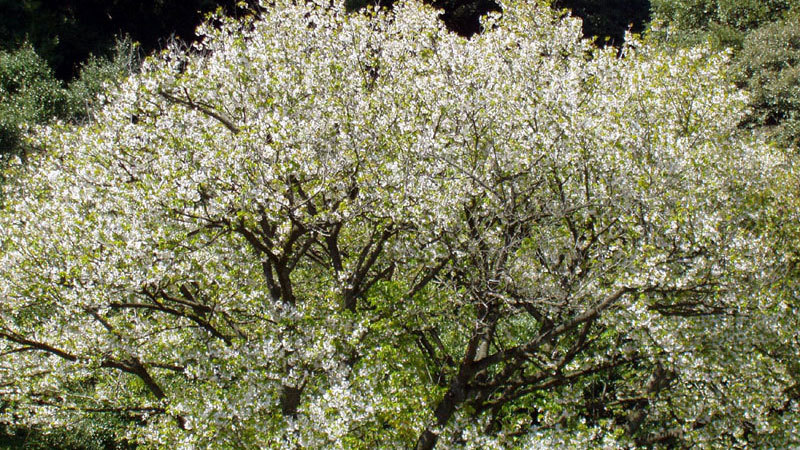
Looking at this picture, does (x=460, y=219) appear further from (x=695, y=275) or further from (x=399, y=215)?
(x=695, y=275)

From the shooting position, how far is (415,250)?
923 centimetres

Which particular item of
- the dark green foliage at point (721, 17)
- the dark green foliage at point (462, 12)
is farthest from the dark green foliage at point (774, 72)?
the dark green foliage at point (462, 12)

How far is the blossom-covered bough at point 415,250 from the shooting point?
8297 millimetres

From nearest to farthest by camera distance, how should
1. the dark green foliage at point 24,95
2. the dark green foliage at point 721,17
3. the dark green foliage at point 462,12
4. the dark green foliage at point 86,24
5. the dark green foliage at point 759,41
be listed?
the dark green foliage at point 24,95
the dark green foliage at point 759,41
the dark green foliage at point 721,17
the dark green foliage at point 86,24
the dark green foliage at point 462,12

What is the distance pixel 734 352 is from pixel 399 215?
505 cm

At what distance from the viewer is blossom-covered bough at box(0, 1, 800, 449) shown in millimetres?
8297

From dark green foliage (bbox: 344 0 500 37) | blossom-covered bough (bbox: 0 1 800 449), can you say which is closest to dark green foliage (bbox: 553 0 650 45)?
dark green foliage (bbox: 344 0 500 37)

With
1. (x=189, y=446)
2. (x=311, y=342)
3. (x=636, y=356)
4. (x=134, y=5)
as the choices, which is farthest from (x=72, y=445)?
(x=134, y=5)

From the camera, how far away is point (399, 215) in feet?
28.4

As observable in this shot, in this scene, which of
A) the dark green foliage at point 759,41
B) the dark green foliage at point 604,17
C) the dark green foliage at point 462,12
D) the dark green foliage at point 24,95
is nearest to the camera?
the dark green foliage at point 24,95

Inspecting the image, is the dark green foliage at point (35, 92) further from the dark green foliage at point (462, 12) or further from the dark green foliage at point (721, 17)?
the dark green foliage at point (721, 17)

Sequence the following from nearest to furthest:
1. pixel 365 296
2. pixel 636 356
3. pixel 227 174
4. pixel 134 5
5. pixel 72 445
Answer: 1. pixel 227 174
2. pixel 636 356
3. pixel 365 296
4. pixel 72 445
5. pixel 134 5

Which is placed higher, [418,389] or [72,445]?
[72,445]

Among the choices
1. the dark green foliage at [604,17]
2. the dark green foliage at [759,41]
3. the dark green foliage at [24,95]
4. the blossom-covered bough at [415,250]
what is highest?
the dark green foliage at [604,17]
